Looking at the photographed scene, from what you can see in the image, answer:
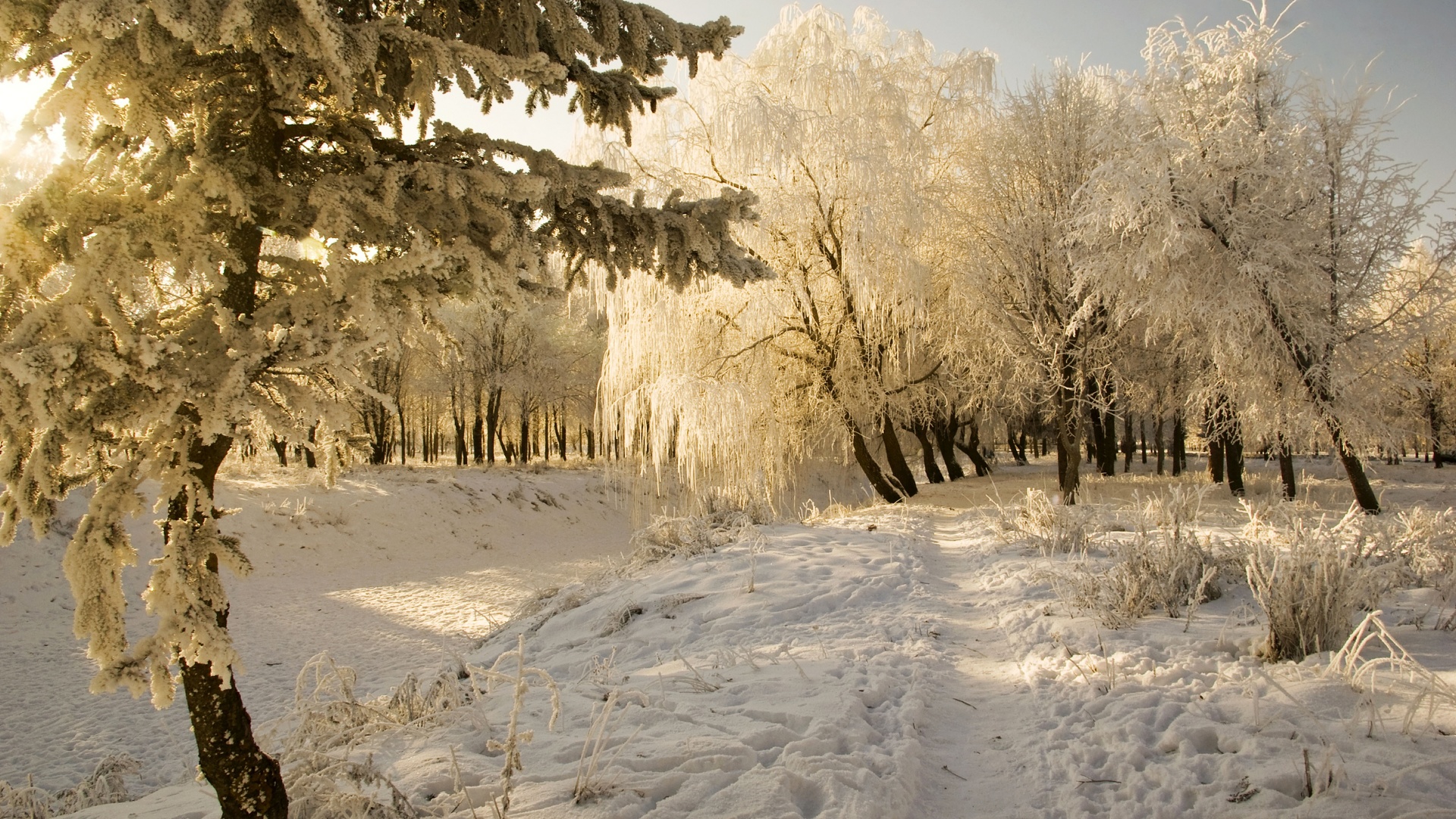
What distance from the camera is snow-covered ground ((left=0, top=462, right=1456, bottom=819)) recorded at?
2516 mm

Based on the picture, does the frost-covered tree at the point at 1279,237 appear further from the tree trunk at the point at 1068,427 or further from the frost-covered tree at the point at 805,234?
the frost-covered tree at the point at 805,234

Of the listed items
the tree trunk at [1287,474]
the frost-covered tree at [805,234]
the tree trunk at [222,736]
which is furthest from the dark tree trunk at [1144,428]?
the tree trunk at [222,736]

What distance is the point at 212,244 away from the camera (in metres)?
2.20

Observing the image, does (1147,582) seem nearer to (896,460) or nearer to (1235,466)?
(896,460)

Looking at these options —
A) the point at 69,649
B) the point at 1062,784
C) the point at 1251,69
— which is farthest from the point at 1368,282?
the point at 69,649

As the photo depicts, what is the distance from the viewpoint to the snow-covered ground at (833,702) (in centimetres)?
252

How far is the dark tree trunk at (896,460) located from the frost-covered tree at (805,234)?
0.55m

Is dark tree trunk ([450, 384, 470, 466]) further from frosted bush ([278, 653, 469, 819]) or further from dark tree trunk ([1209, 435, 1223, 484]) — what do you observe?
dark tree trunk ([1209, 435, 1223, 484])

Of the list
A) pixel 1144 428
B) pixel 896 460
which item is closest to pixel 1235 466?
pixel 896 460

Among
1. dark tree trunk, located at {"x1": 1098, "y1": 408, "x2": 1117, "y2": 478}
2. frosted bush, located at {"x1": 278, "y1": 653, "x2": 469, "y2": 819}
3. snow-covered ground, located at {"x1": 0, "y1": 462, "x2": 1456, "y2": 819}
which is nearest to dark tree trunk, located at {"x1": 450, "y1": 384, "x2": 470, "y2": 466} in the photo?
snow-covered ground, located at {"x1": 0, "y1": 462, "x2": 1456, "y2": 819}

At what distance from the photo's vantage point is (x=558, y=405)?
100 ft

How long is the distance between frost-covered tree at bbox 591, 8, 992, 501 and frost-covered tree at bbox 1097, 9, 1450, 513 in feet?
9.91

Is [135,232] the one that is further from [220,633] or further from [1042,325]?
[1042,325]

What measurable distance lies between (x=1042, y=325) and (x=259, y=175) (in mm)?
10634
